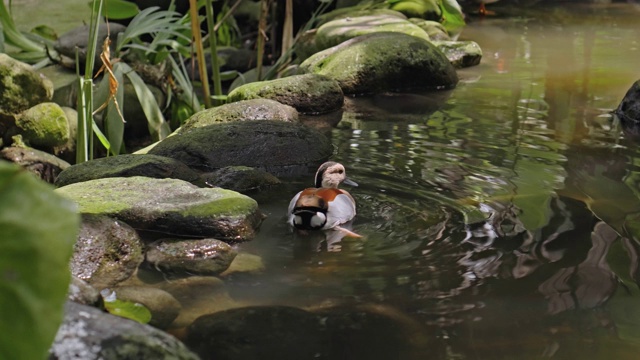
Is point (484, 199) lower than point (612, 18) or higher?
higher

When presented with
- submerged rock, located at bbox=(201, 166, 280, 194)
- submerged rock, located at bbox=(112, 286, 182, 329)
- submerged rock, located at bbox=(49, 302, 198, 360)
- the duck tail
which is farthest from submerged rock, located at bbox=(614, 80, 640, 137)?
submerged rock, located at bbox=(49, 302, 198, 360)

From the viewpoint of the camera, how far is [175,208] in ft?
13.3

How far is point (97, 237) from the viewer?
363 centimetres

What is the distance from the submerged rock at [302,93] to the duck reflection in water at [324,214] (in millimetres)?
2701

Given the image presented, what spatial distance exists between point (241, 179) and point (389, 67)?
3.02 m

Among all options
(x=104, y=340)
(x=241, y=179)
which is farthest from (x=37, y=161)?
(x=104, y=340)

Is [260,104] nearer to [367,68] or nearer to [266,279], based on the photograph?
[367,68]

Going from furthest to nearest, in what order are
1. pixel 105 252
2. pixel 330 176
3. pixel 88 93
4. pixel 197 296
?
pixel 88 93
pixel 330 176
pixel 105 252
pixel 197 296

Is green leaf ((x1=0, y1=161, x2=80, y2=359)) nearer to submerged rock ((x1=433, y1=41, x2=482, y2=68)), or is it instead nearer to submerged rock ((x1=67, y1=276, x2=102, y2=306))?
submerged rock ((x1=67, y1=276, x2=102, y2=306))

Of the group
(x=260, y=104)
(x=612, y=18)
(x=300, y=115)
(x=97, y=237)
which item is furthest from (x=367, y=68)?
(x=612, y=18)

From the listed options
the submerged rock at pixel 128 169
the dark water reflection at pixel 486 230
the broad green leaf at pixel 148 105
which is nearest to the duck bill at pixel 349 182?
the dark water reflection at pixel 486 230

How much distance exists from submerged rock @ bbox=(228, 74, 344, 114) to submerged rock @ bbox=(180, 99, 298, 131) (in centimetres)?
39

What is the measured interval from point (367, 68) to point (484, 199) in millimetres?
3324

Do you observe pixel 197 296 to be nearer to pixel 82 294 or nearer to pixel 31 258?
pixel 82 294
